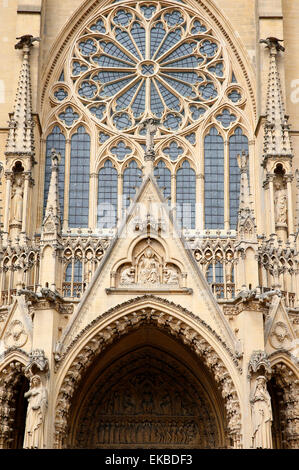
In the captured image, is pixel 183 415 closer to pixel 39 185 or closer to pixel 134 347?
pixel 134 347

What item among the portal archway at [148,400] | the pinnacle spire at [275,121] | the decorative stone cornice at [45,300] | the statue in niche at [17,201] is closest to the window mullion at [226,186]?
the pinnacle spire at [275,121]

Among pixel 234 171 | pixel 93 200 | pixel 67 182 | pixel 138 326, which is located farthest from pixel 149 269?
pixel 234 171

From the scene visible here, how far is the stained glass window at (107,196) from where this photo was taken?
23.6 metres

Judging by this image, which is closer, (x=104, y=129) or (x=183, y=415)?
(x=183, y=415)

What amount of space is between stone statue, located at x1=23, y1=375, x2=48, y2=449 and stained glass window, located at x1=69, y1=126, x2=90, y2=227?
5925 millimetres

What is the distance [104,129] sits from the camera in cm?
2444

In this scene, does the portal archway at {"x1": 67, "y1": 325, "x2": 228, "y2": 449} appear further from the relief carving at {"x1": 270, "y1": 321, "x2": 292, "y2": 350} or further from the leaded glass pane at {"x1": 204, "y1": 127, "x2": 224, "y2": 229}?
the leaded glass pane at {"x1": 204, "y1": 127, "x2": 224, "y2": 229}

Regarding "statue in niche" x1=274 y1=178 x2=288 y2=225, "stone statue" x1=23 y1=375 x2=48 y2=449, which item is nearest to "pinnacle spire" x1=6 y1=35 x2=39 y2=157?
"statue in niche" x1=274 y1=178 x2=288 y2=225

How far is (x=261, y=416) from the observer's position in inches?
723

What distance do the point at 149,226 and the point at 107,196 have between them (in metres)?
3.85

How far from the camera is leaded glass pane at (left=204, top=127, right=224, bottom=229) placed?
23672mm

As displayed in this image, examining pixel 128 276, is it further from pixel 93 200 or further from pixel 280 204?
pixel 280 204

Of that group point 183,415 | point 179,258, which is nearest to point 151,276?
point 179,258
